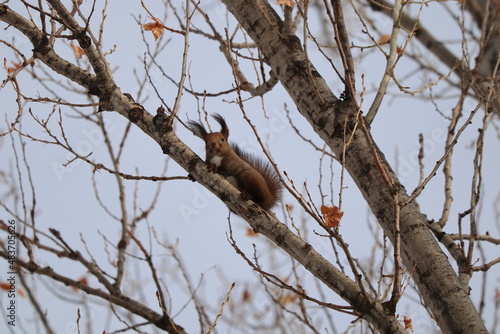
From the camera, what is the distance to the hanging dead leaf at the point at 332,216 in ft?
6.86

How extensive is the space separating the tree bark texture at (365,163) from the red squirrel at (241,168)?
621 millimetres

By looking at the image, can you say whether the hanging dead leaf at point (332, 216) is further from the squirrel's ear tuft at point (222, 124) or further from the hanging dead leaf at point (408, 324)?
the squirrel's ear tuft at point (222, 124)

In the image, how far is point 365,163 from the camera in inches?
93.2

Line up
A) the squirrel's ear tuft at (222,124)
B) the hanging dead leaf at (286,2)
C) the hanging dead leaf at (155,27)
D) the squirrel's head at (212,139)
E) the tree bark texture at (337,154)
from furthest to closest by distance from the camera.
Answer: the squirrel's ear tuft at (222,124) → the squirrel's head at (212,139) → the hanging dead leaf at (155,27) → the hanging dead leaf at (286,2) → the tree bark texture at (337,154)

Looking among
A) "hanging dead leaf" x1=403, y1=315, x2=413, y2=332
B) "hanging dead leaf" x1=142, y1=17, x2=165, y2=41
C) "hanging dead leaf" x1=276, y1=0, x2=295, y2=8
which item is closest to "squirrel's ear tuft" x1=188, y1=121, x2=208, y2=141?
"hanging dead leaf" x1=142, y1=17, x2=165, y2=41

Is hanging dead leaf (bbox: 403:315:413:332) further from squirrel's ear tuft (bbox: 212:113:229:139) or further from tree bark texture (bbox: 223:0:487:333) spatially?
squirrel's ear tuft (bbox: 212:113:229:139)

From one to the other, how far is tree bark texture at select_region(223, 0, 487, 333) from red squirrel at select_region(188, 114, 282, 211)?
621 mm

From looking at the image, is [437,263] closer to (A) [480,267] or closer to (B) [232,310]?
(A) [480,267]

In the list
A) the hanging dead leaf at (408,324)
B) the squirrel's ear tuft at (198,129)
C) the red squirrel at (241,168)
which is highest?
the squirrel's ear tuft at (198,129)

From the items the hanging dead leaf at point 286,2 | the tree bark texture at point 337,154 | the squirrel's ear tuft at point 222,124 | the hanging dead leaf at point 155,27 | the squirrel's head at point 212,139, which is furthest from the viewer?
the squirrel's ear tuft at point 222,124

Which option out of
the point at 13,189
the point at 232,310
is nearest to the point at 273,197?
the point at 13,189

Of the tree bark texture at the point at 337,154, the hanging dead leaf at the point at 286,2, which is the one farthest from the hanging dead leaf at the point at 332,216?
the hanging dead leaf at the point at 286,2

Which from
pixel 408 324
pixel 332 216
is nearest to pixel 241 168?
pixel 332 216

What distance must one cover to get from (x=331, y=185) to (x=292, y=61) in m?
1.11
